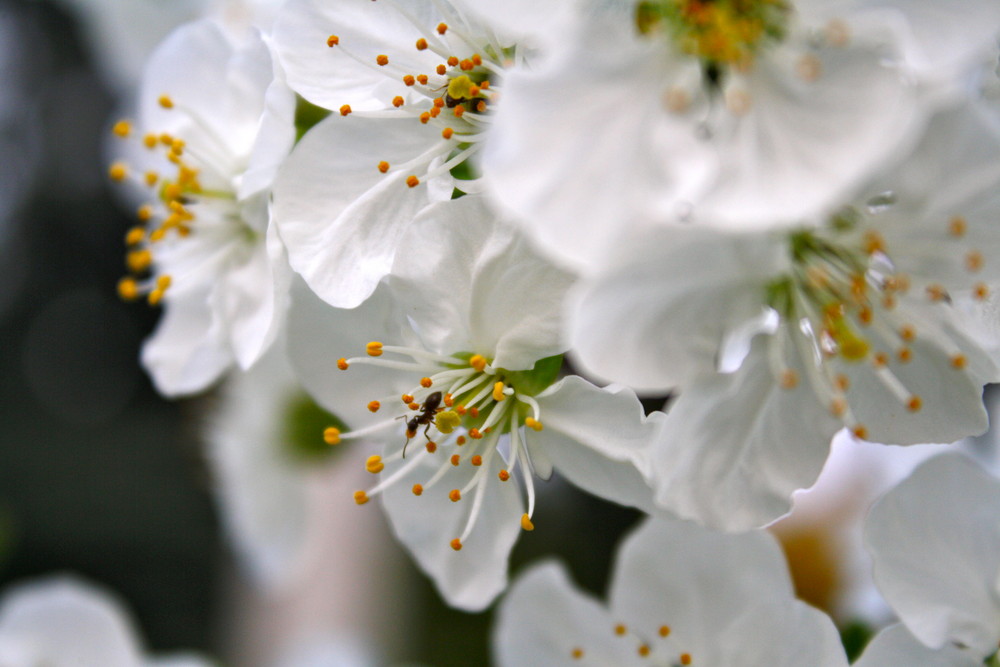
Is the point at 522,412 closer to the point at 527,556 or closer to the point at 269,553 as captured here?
the point at 269,553

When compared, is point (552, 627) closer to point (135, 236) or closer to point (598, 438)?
point (598, 438)

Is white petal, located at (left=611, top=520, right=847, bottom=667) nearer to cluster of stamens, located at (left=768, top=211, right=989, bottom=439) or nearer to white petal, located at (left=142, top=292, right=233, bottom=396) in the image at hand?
cluster of stamens, located at (left=768, top=211, right=989, bottom=439)

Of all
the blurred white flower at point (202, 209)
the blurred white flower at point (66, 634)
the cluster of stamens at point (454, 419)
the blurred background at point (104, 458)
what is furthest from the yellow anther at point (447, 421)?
the blurred background at point (104, 458)

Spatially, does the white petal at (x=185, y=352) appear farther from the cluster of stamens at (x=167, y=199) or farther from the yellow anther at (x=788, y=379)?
the yellow anther at (x=788, y=379)

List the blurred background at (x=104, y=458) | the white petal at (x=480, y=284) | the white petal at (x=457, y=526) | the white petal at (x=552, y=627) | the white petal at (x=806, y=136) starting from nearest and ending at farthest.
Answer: the white petal at (x=806, y=136), the white petal at (x=480, y=284), the white petal at (x=457, y=526), the white petal at (x=552, y=627), the blurred background at (x=104, y=458)

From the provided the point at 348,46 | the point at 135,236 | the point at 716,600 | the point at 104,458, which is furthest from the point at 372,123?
the point at 104,458

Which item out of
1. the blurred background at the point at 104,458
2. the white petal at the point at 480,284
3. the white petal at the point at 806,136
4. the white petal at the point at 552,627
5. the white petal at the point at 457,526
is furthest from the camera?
the blurred background at the point at 104,458

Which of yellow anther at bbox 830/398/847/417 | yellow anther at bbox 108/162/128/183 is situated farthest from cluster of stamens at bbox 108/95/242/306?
yellow anther at bbox 830/398/847/417
